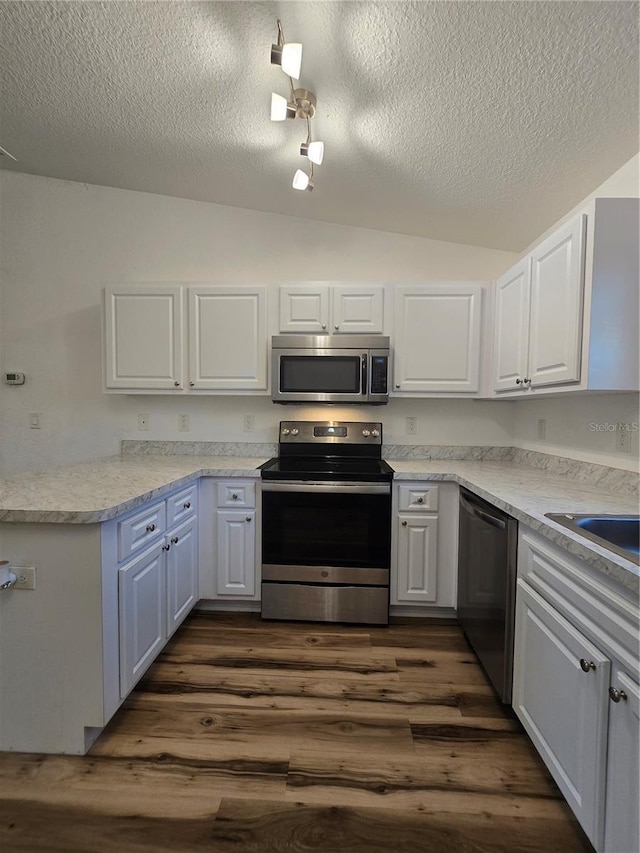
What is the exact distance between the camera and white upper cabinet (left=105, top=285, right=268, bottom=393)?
2451 millimetres

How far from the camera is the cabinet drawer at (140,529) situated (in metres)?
1.43

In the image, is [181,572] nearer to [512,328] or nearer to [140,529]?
[140,529]

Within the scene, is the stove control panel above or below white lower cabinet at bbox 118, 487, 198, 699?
above

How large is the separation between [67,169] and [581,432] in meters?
3.69

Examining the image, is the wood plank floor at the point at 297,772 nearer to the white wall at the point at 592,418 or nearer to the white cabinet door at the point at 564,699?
the white cabinet door at the point at 564,699

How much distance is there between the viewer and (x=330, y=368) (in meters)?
2.40

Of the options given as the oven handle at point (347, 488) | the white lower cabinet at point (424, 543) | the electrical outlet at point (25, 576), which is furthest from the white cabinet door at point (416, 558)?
the electrical outlet at point (25, 576)

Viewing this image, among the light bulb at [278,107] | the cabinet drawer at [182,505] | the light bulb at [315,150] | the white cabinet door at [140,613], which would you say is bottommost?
the white cabinet door at [140,613]

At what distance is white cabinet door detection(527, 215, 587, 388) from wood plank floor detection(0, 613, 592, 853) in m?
1.48

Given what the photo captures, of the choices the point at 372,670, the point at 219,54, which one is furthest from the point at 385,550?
the point at 219,54

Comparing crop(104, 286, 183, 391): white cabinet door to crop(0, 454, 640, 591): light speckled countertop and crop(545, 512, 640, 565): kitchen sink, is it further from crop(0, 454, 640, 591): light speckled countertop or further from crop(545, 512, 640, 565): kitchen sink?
crop(545, 512, 640, 565): kitchen sink

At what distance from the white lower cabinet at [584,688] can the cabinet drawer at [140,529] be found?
152 centimetres

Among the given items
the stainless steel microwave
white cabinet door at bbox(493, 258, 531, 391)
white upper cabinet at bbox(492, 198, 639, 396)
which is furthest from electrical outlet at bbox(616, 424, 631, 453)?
the stainless steel microwave

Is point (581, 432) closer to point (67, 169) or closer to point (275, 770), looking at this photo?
point (275, 770)
